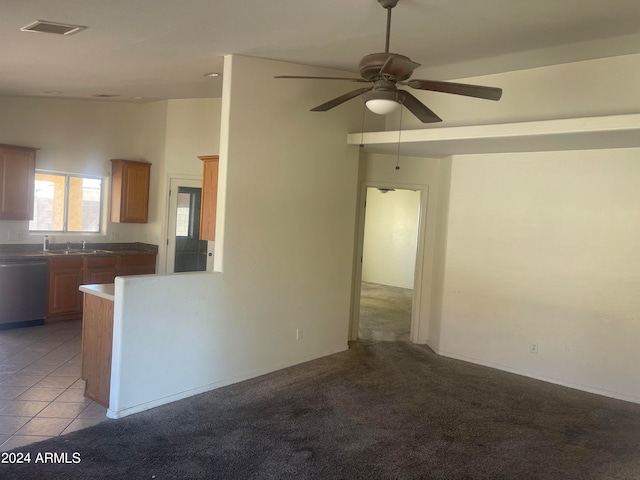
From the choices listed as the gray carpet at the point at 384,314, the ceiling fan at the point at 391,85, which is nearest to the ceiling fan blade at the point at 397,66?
the ceiling fan at the point at 391,85

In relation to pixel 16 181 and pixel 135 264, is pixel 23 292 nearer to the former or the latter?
pixel 16 181

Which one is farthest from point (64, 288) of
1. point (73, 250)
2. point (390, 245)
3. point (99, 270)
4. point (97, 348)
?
point (390, 245)

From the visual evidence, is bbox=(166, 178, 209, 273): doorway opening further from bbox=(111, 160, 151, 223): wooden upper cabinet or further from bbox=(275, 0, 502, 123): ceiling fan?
bbox=(275, 0, 502, 123): ceiling fan

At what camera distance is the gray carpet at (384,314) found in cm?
618

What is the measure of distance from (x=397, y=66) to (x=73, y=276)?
16.9 ft

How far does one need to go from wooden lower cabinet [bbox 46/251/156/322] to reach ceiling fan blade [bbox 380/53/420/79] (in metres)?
4.95

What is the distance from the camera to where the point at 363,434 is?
10.8 feet

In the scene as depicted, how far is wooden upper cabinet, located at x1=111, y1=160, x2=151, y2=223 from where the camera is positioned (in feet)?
21.7

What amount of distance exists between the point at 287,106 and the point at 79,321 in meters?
3.94

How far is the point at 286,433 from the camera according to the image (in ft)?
10.6

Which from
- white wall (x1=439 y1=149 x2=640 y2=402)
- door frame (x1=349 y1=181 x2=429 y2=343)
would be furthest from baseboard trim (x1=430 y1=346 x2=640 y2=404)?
door frame (x1=349 y1=181 x2=429 y2=343)

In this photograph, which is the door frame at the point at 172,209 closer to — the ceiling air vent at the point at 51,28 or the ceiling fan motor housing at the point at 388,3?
the ceiling air vent at the point at 51,28

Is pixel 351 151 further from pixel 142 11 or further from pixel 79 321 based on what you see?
pixel 79 321

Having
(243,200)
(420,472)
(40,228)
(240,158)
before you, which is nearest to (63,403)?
(243,200)
